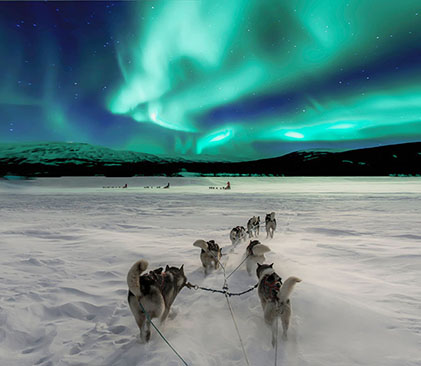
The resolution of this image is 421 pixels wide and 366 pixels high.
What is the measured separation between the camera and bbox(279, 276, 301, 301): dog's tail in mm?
2084

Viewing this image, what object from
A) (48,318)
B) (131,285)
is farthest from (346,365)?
(48,318)

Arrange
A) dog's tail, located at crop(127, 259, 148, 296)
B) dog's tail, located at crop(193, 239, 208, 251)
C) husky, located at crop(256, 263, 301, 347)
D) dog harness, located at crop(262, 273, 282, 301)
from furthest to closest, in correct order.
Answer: dog's tail, located at crop(193, 239, 208, 251), dog harness, located at crop(262, 273, 282, 301), husky, located at crop(256, 263, 301, 347), dog's tail, located at crop(127, 259, 148, 296)

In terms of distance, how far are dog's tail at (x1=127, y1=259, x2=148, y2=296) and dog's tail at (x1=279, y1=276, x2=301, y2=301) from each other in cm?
125

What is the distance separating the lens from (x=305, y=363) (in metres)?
2.21

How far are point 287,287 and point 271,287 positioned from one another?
333mm

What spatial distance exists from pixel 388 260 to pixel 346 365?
3.62m

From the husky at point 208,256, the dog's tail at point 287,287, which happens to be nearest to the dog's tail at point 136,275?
the dog's tail at point 287,287

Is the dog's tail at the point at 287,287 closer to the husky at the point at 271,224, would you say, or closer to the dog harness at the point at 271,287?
the dog harness at the point at 271,287

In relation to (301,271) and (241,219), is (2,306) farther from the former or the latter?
(241,219)

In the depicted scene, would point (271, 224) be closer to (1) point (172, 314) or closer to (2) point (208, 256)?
(2) point (208, 256)

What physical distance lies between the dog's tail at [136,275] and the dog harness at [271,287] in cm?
128

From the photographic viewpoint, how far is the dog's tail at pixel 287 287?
2.08 m

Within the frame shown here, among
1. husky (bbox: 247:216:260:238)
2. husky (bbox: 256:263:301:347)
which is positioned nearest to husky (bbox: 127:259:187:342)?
husky (bbox: 256:263:301:347)

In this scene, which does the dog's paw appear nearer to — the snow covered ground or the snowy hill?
the snow covered ground
